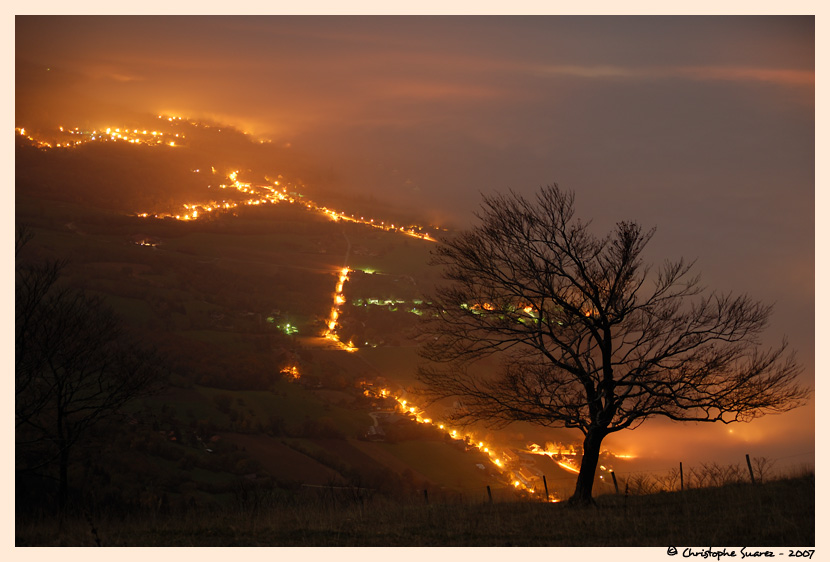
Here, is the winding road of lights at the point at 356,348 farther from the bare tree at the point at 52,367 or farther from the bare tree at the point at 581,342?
the bare tree at the point at 52,367

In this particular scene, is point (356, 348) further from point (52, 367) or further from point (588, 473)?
point (588, 473)

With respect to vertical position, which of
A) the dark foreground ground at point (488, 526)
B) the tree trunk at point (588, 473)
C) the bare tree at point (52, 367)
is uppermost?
the bare tree at point (52, 367)

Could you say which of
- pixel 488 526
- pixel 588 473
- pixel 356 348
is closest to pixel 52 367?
pixel 488 526

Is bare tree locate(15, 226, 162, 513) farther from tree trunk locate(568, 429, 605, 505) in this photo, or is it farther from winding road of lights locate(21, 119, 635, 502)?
winding road of lights locate(21, 119, 635, 502)

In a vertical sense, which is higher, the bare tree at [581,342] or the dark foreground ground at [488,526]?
the bare tree at [581,342]

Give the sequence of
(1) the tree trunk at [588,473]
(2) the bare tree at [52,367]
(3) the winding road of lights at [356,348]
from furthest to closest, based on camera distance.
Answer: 1. (3) the winding road of lights at [356,348]
2. (2) the bare tree at [52,367]
3. (1) the tree trunk at [588,473]

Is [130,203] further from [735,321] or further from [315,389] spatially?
[735,321]

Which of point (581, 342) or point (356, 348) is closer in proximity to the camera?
point (581, 342)

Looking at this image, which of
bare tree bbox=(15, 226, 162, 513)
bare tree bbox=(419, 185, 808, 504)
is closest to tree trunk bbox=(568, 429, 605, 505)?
bare tree bbox=(419, 185, 808, 504)

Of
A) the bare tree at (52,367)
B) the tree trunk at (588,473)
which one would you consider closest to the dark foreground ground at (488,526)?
the tree trunk at (588,473)
